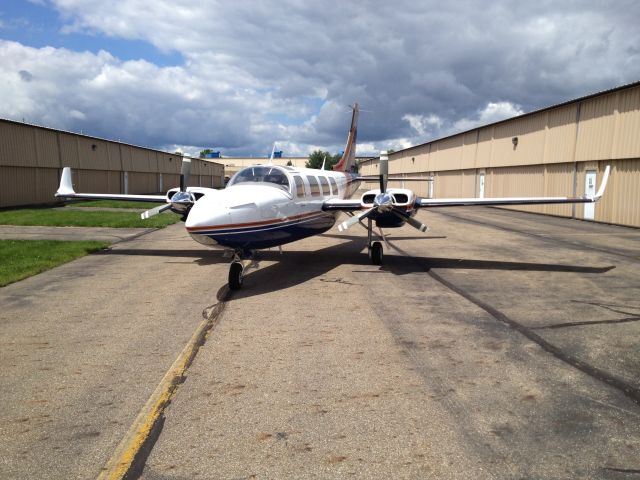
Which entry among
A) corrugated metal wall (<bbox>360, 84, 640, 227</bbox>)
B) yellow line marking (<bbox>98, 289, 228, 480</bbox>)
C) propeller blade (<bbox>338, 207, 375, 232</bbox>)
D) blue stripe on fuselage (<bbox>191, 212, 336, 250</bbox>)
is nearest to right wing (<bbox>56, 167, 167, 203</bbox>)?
blue stripe on fuselage (<bbox>191, 212, 336, 250</bbox>)

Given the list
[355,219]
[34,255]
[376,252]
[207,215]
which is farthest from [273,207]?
[34,255]

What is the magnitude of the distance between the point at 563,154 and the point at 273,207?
2591cm

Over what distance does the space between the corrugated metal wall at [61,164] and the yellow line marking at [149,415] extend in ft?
113

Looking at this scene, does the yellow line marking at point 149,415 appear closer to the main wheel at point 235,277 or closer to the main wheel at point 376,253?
the main wheel at point 235,277

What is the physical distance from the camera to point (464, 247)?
60.0 ft

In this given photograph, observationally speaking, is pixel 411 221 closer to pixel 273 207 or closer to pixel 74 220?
pixel 273 207

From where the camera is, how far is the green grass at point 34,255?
42.4ft

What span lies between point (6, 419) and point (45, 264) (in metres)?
10.3

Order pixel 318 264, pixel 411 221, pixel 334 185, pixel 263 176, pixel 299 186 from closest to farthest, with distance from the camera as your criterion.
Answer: pixel 263 176 < pixel 299 186 < pixel 411 221 < pixel 318 264 < pixel 334 185

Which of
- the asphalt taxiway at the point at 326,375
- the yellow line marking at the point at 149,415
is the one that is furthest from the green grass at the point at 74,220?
the yellow line marking at the point at 149,415

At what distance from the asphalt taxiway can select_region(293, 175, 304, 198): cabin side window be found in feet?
7.93

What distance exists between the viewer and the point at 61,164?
41.9m

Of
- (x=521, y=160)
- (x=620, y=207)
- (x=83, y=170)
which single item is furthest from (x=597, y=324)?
(x=83, y=170)

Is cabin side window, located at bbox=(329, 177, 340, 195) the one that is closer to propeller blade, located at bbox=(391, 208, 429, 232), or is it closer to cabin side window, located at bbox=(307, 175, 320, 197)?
cabin side window, located at bbox=(307, 175, 320, 197)
